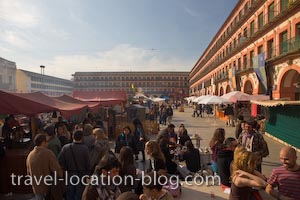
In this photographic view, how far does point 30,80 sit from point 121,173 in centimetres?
7783

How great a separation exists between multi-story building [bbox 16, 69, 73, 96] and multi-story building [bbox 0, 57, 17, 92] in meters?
2.31

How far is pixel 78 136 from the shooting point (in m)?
4.50

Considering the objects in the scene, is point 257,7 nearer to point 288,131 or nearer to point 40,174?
point 288,131

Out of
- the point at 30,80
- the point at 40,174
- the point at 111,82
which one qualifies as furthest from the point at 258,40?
the point at 111,82

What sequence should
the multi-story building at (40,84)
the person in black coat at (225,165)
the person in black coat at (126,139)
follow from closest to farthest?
1. the person in black coat at (225,165)
2. the person in black coat at (126,139)
3. the multi-story building at (40,84)

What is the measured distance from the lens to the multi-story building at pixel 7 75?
5521 cm

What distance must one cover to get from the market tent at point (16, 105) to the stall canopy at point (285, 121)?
33.5 feet

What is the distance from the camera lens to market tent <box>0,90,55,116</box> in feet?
19.7

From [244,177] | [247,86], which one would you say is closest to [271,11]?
[247,86]

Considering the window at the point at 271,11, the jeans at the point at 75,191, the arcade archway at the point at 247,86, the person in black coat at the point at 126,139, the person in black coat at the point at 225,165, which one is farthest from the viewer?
the arcade archway at the point at 247,86

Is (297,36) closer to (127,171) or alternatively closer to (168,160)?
(168,160)

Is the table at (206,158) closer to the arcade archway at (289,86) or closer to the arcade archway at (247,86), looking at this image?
the arcade archway at (289,86)

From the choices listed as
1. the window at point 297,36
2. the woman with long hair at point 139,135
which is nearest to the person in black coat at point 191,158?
the woman with long hair at point 139,135

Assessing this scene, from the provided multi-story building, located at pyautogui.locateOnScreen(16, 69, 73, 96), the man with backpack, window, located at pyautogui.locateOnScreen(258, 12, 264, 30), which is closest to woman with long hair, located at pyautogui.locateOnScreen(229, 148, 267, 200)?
the man with backpack
